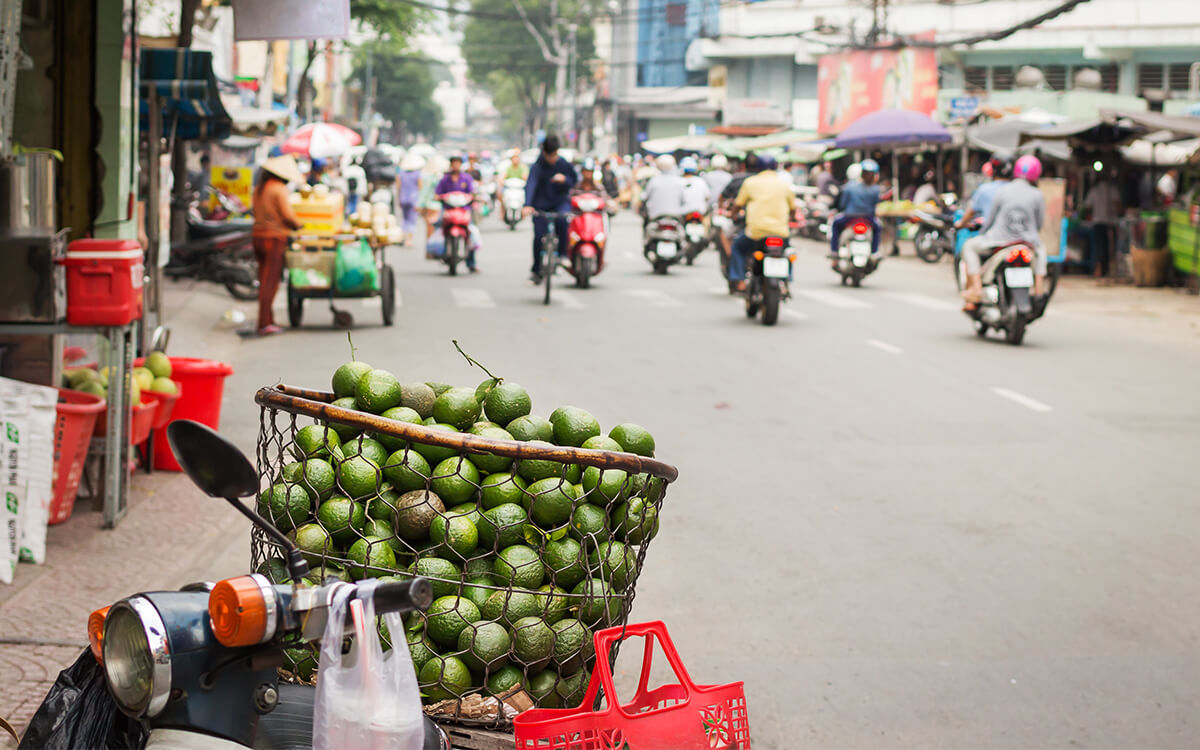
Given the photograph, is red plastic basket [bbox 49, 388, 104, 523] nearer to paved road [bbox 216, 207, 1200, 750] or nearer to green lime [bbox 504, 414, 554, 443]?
paved road [bbox 216, 207, 1200, 750]

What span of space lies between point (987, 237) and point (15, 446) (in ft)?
34.3

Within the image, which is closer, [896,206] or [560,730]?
[560,730]

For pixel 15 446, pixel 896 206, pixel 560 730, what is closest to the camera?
pixel 560 730

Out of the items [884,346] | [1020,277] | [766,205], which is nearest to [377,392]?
[884,346]

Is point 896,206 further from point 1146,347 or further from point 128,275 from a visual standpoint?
point 128,275

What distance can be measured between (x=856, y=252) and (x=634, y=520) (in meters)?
18.2

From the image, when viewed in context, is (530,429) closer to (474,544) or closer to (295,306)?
(474,544)

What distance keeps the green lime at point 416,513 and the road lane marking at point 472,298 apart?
13.5m

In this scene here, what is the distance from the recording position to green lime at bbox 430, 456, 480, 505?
2.77m

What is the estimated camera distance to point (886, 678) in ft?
14.9

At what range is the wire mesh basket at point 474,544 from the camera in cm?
271

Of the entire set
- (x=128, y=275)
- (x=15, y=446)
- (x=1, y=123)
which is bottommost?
(x=15, y=446)

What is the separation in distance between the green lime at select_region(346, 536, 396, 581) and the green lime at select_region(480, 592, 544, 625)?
0.21 m

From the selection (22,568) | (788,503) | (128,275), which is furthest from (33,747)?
(788,503)
